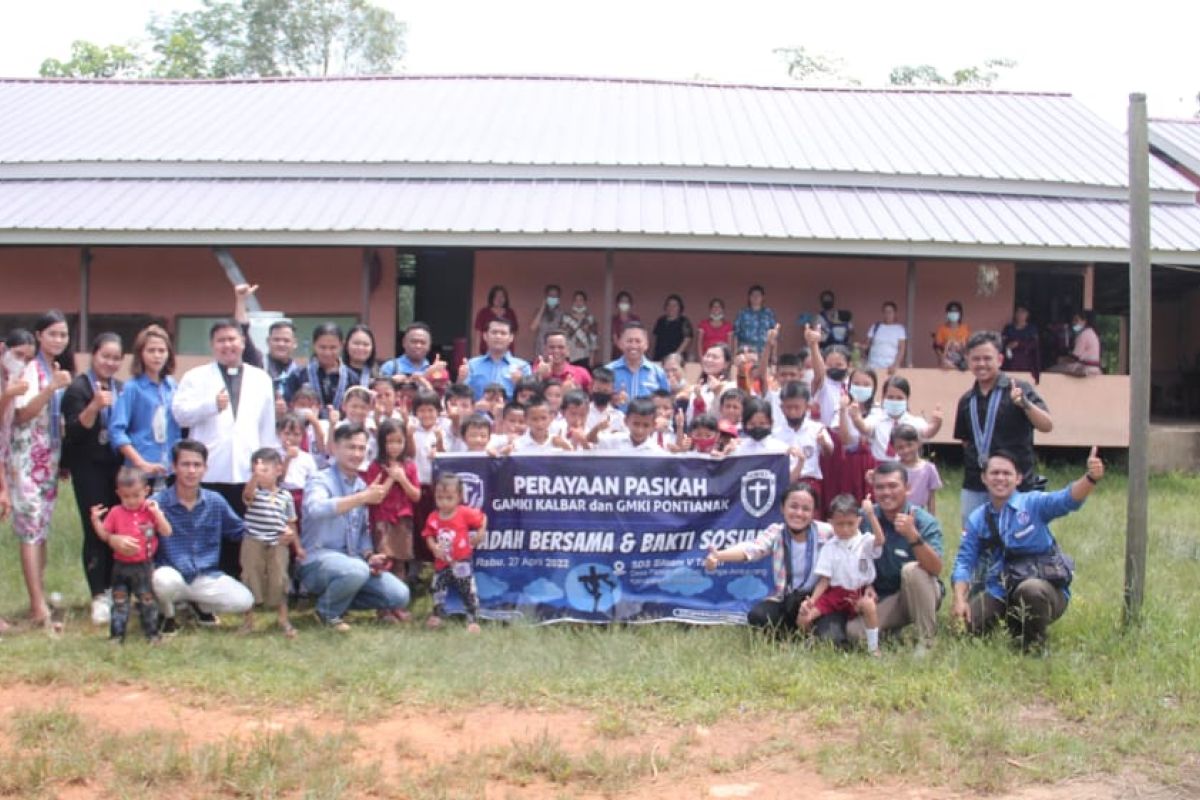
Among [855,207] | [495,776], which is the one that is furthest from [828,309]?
[495,776]

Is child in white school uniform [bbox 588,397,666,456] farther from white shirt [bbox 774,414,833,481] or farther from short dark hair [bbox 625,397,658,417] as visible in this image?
white shirt [bbox 774,414,833,481]

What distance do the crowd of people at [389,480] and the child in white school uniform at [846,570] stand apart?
1 centimetres

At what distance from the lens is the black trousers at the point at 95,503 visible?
6.90 meters

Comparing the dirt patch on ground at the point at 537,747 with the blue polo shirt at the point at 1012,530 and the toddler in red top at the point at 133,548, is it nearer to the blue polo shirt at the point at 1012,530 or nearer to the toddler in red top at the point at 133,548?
the toddler in red top at the point at 133,548

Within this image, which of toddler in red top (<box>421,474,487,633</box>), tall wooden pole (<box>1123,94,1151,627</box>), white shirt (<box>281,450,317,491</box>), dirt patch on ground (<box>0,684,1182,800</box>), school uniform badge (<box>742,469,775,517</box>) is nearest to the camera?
dirt patch on ground (<box>0,684,1182,800</box>)

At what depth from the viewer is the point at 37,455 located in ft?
22.3

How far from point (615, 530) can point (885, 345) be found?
299 inches

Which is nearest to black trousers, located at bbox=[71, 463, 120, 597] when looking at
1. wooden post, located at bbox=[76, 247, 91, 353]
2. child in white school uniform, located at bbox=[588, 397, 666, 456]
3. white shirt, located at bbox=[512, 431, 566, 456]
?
white shirt, located at bbox=[512, 431, 566, 456]

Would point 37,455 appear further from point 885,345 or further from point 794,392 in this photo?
point 885,345

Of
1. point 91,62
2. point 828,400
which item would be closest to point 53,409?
point 828,400

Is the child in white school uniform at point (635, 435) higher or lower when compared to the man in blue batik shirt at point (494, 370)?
lower

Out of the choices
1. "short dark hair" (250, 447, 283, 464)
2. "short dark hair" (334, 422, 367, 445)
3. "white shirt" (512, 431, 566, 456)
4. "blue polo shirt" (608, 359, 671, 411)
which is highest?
"blue polo shirt" (608, 359, 671, 411)

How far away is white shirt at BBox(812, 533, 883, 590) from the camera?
6.15 meters

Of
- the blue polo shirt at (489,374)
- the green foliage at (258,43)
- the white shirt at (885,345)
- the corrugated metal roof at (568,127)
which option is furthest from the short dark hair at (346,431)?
the green foliage at (258,43)
